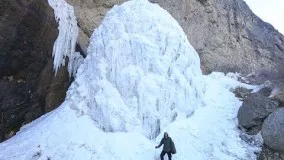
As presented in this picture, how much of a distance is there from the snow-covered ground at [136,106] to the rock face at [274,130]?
0.61m

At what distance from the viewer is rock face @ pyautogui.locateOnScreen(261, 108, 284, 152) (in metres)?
15.5

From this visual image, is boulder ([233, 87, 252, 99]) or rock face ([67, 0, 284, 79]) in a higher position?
rock face ([67, 0, 284, 79])

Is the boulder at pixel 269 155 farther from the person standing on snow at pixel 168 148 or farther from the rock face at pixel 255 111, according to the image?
the person standing on snow at pixel 168 148

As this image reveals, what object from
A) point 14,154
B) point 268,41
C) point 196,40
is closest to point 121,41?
point 14,154

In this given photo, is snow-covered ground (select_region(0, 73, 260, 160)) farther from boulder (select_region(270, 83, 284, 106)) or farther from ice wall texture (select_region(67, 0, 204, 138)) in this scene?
boulder (select_region(270, 83, 284, 106))

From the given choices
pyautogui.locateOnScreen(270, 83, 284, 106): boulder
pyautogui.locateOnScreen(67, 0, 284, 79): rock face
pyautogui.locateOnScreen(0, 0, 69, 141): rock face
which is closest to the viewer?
pyautogui.locateOnScreen(0, 0, 69, 141): rock face

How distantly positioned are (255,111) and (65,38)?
9.38 metres

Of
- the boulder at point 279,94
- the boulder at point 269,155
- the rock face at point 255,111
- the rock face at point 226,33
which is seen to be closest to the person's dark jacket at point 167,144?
the boulder at point 269,155

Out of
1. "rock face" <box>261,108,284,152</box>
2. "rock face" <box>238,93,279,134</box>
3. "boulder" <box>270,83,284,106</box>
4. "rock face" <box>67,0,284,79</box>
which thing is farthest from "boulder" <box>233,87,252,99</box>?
"rock face" <box>261,108,284,152</box>

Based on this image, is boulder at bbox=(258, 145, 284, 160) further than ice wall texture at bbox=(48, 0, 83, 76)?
No

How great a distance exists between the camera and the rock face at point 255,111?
56.5 ft

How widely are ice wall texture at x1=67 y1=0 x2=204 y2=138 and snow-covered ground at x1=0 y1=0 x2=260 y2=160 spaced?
42 millimetres

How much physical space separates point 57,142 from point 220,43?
14.9 metres

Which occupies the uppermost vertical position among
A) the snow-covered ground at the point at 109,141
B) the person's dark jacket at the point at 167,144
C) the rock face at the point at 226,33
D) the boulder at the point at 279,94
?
the rock face at the point at 226,33
